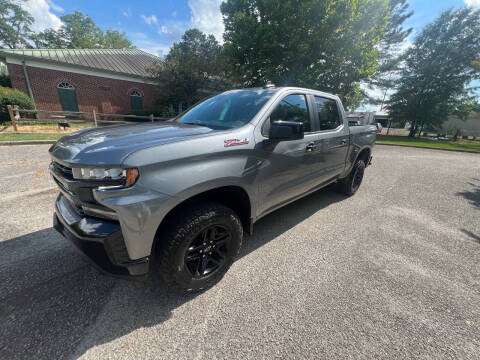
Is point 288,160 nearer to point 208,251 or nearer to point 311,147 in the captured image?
point 311,147

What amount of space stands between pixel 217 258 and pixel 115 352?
3.18 ft

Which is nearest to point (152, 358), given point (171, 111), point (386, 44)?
point (171, 111)

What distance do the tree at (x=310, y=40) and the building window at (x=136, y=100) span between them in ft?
34.1

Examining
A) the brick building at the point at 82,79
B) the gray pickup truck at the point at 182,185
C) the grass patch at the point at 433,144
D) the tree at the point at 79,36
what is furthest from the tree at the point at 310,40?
the tree at the point at 79,36

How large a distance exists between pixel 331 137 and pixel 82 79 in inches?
862

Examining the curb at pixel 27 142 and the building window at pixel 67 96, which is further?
the building window at pixel 67 96

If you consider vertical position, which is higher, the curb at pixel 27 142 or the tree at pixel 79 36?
the tree at pixel 79 36

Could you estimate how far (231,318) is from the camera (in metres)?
1.72

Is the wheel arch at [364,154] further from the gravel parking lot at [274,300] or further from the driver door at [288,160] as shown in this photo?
the driver door at [288,160]

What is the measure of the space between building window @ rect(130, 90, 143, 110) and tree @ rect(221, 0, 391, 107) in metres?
10.4

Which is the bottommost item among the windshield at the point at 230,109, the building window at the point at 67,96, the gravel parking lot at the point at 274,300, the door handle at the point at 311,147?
the gravel parking lot at the point at 274,300

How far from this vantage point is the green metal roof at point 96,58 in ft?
51.8

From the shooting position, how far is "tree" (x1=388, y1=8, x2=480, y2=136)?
22109 mm

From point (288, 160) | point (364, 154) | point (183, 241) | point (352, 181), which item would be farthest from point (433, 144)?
point (183, 241)
